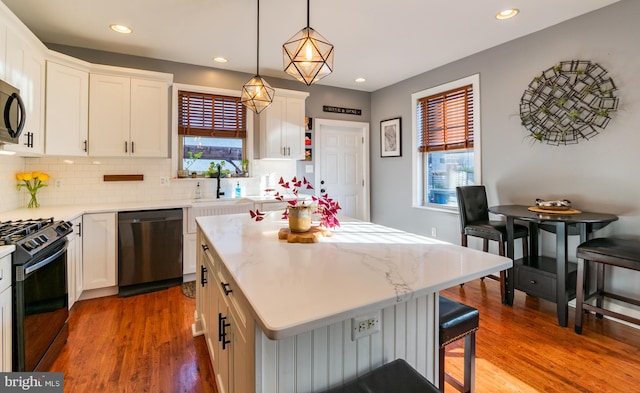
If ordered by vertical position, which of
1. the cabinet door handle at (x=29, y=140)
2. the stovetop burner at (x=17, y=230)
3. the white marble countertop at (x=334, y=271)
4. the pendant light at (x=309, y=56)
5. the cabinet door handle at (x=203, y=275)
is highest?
the pendant light at (x=309, y=56)

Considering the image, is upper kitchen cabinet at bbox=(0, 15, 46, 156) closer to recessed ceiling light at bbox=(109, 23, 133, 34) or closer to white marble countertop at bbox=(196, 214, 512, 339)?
recessed ceiling light at bbox=(109, 23, 133, 34)

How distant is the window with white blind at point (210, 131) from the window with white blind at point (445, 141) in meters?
2.56

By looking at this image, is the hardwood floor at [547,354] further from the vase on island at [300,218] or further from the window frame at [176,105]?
the window frame at [176,105]

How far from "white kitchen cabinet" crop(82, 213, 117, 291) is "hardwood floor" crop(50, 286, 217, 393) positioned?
0.22 meters

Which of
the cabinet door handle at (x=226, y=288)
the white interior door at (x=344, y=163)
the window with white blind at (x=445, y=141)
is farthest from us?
the white interior door at (x=344, y=163)

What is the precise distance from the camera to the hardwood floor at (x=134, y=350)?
6.32 feet

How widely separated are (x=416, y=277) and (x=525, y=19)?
10.2 ft

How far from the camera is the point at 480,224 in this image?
330 cm

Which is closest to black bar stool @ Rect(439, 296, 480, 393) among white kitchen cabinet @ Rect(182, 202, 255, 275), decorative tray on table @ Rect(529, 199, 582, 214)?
decorative tray on table @ Rect(529, 199, 582, 214)

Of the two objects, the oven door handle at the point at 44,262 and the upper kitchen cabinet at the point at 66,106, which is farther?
the upper kitchen cabinet at the point at 66,106

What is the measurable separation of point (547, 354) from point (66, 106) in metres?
4.60

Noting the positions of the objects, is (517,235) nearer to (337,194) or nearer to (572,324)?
(572,324)

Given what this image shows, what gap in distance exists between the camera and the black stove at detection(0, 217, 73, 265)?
167 cm

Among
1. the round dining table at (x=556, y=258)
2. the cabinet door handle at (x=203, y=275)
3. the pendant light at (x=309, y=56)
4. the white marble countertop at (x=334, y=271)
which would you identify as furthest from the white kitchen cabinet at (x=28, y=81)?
the round dining table at (x=556, y=258)
